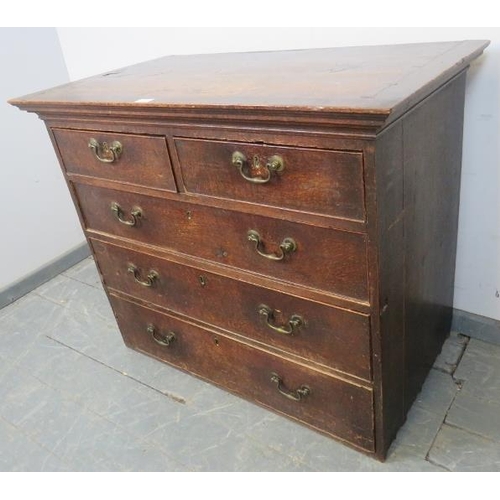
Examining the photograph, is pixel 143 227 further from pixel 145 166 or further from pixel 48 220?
pixel 48 220

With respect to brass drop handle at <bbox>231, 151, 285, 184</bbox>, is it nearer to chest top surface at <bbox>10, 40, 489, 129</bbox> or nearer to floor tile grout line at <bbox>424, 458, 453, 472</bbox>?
chest top surface at <bbox>10, 40, 489, 129</bbox>

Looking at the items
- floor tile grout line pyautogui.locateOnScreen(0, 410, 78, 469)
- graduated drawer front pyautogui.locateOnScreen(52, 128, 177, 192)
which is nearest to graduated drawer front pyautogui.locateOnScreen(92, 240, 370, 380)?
graduated drawer front pyautogui.locateOnScreen(52, 128, 177, 192)

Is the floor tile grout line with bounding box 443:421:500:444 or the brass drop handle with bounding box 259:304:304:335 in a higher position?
the brass drop handle with bounding box 259:304:304:335

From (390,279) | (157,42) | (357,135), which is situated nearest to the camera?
(357,135)

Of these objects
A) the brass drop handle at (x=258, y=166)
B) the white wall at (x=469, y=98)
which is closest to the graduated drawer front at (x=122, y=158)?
the brass drop handle at (x=258, y=166)

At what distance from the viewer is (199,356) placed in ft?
4.77

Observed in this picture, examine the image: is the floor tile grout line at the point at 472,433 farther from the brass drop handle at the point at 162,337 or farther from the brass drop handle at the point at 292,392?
the brass drop handle at the point at 162,337

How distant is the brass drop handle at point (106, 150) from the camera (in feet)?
3.86

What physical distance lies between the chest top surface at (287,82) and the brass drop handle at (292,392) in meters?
0.69

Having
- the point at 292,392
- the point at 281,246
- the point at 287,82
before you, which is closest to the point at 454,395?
the point at 292,392

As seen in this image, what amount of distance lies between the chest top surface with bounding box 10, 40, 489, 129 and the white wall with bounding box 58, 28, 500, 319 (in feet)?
0.19

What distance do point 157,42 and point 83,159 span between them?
25.9 inches

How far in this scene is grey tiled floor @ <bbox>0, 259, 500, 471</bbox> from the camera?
1.23m

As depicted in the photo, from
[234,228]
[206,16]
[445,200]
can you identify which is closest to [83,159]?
[234,228]
